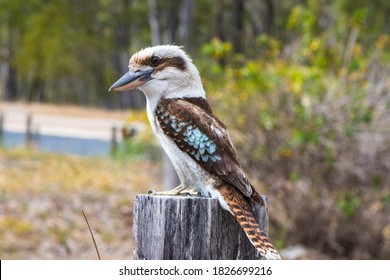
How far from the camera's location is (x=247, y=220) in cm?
264

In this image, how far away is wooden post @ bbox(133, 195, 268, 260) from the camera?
275 centimetres

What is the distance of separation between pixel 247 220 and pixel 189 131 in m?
0.43

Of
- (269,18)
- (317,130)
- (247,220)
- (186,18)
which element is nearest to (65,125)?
(269,18)

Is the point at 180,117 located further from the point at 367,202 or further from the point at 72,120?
the point at 72,120

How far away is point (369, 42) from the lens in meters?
10.9

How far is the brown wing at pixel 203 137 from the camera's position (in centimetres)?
277

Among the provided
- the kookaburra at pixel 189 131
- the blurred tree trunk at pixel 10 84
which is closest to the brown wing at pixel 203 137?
the kookaburra at pixel 189 131

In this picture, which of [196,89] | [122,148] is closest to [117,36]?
[122,148]

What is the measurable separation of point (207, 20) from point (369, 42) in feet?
103

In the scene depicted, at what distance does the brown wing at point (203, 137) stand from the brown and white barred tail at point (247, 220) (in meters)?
0.03

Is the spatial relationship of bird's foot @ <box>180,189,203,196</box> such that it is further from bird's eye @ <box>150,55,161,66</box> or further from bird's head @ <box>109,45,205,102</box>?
bird's eye @ <box>150,55,161,66</box>

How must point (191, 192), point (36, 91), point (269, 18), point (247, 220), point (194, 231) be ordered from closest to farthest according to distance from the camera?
point (247, 220), point (194, 231), point (191, 192), point (269, 18), point (36, 91)

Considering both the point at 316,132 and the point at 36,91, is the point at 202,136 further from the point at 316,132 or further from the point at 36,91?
the point at 36,91

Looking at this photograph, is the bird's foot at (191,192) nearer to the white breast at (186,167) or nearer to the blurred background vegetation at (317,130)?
the white breast at (186,167)
